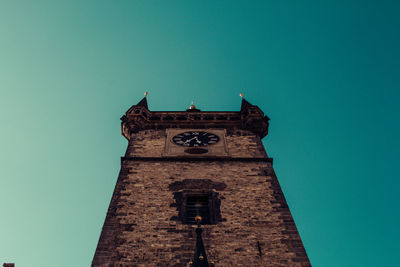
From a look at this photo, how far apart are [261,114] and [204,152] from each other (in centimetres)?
439

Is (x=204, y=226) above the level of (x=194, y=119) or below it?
below

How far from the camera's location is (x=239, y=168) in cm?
1409

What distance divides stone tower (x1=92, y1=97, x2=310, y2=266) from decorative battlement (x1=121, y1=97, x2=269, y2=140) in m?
0.06

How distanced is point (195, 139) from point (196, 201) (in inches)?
189

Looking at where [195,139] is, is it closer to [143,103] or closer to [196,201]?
[143,103]

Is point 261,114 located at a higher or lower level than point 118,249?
higher

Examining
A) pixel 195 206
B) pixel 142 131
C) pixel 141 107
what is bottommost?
pixel 195 206

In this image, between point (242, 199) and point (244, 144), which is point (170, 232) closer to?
point (242, 199)

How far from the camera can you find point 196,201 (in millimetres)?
12477

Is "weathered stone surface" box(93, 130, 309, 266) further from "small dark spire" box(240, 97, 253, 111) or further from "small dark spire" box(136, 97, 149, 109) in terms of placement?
"small dark spire" box(136, 97, 149, 109)

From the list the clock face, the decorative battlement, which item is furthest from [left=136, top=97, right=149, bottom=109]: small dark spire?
the clock face

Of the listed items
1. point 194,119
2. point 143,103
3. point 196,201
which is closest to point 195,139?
point 194,119

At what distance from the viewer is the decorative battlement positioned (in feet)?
57.8

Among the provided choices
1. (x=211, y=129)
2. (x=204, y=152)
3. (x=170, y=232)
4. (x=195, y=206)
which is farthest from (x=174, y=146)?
(x=170, y=232)
